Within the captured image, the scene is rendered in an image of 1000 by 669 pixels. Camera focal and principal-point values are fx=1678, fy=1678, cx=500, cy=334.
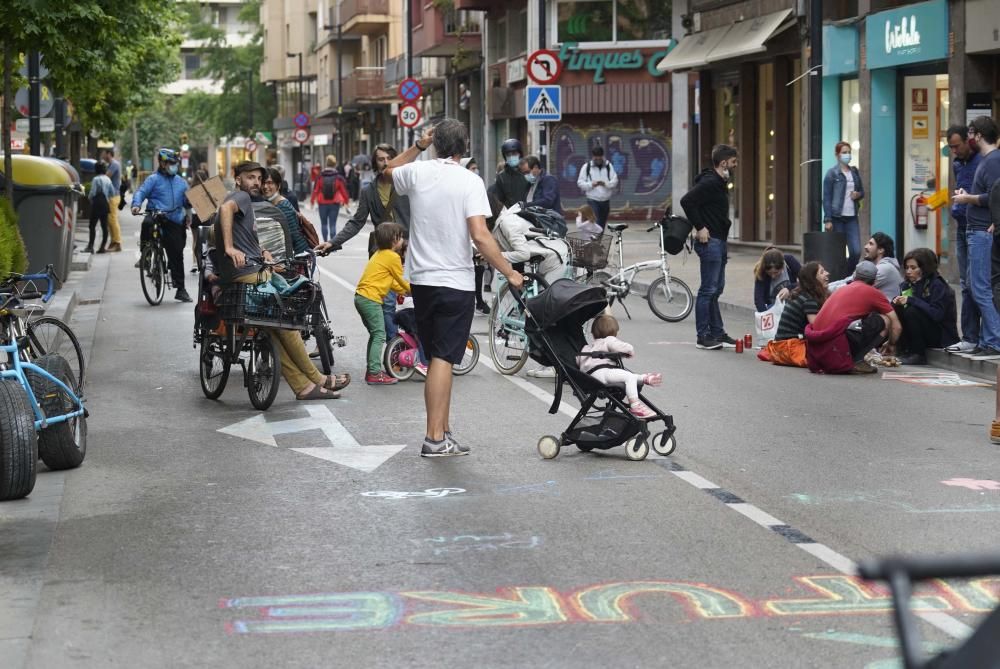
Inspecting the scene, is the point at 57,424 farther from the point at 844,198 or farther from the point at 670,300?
the point at 844,198

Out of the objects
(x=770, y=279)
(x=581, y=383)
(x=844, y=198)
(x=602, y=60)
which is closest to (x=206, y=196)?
(x=770, y=279)

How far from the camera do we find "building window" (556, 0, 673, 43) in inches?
1686

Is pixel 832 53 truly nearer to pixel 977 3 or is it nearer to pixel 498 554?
pixel 977 3

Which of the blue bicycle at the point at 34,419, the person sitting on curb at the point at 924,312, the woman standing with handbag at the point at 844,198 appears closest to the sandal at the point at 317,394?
the blue bicycle at the point at 34,419

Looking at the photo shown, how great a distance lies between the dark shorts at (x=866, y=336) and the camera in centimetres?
1330

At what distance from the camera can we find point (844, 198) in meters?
20.7

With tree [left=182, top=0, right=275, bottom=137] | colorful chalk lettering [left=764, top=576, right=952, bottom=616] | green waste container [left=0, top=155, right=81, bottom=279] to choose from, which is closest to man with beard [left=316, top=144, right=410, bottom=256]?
colorful chalk lettering [left=764, top=576, right=952, bottom=616]

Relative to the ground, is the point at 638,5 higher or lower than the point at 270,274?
higher

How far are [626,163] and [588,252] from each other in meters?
28.3

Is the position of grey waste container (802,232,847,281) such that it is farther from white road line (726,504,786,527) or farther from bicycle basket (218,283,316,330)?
white road line (726,504,786,527)

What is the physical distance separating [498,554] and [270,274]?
5185 mm

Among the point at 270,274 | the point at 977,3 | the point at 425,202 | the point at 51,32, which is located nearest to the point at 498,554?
the point at 425,202

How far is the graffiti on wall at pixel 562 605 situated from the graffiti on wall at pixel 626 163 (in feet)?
122

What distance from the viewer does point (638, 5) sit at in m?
42.7
